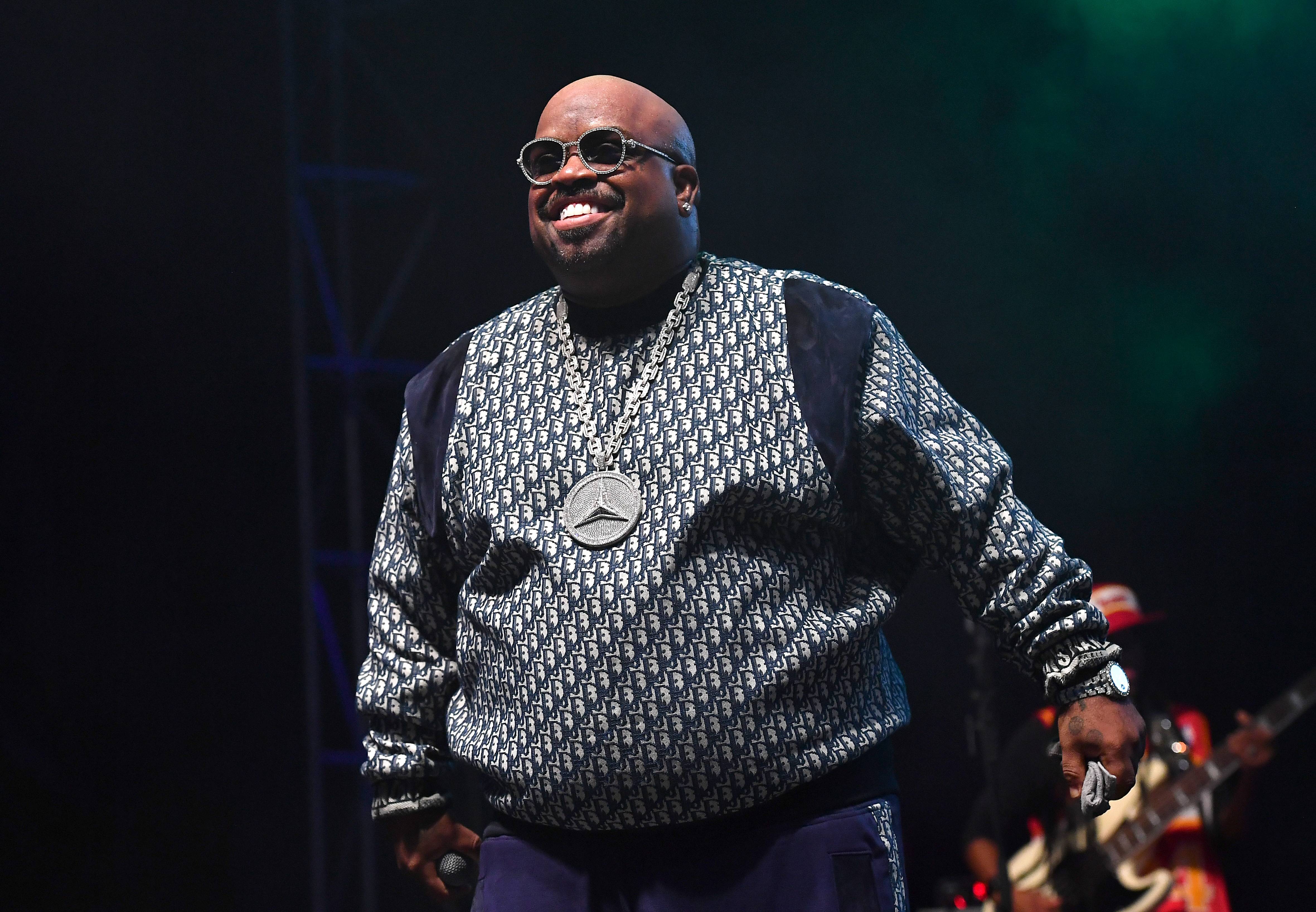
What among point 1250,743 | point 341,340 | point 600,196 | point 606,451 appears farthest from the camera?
point 341,340

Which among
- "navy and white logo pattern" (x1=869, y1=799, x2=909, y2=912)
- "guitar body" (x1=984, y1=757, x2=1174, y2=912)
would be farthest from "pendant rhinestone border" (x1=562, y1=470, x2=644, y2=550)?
"guitar body" (x1=984, y1=757, x2=1174, y2=912)

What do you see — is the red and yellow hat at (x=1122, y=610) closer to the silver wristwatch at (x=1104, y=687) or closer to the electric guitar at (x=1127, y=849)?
the electric guitar at (x=1127, y=849)

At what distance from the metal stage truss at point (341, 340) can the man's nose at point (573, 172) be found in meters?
2.49

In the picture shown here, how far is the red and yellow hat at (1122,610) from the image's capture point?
4035 mm

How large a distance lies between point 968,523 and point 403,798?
871 millimetres

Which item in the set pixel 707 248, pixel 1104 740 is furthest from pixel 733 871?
pixel 707 248

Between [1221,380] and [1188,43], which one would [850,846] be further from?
[1188,43]

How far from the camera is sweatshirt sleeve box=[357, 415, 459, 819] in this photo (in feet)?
6.07

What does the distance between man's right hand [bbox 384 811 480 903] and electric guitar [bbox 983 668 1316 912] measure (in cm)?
245

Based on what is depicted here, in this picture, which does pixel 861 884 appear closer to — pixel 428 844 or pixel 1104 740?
pixel 1104 740

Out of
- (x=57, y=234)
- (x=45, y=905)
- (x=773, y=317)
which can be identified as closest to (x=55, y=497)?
(x=57, y=234)

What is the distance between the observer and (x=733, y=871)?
161 centimetres

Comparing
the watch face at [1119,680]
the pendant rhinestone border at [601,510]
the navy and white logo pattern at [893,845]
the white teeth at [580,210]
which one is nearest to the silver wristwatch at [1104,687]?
the watch face at [1119,680]

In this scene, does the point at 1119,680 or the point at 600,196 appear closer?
the point at 1119,680
